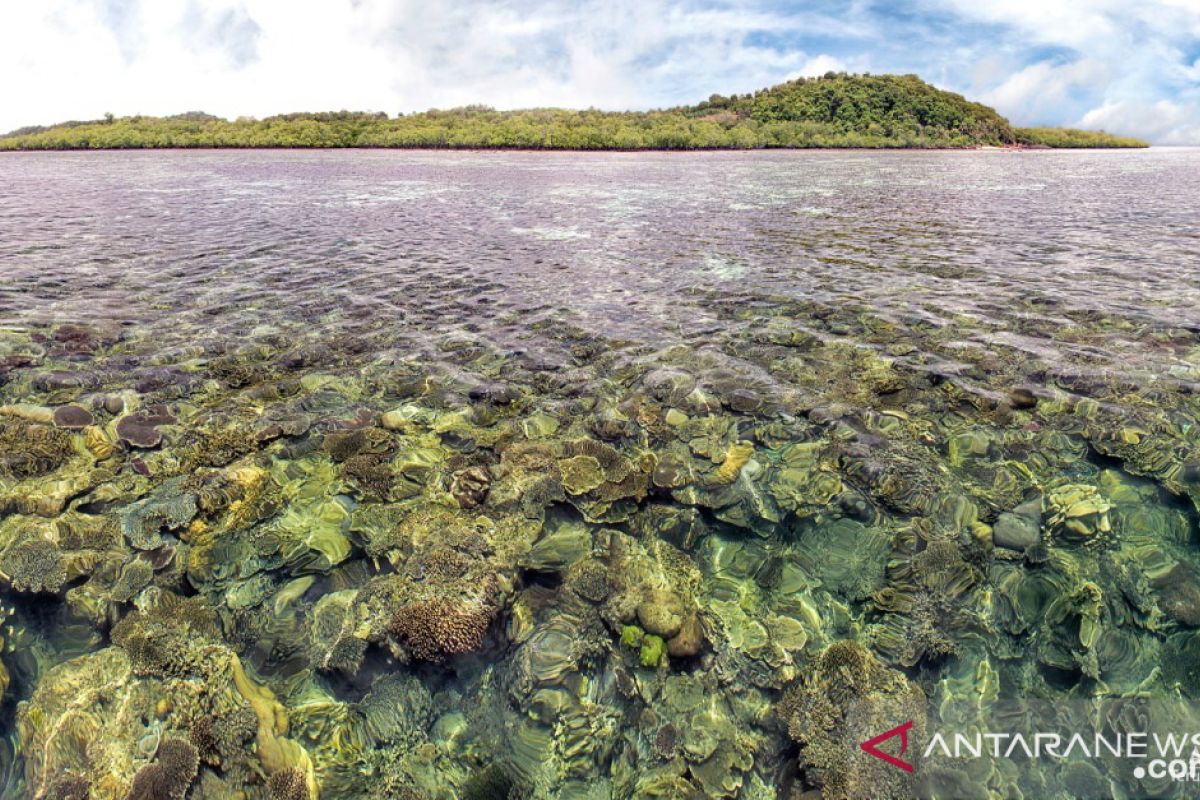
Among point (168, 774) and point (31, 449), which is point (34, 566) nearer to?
point (31, 449)

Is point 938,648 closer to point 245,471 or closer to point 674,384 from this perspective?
point 674,384

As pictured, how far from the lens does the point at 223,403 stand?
8492 mm

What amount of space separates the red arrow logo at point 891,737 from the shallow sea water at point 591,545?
3.0 inches

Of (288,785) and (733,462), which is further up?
(733,462)

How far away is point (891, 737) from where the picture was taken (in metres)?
4.24

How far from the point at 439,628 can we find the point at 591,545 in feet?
5.74

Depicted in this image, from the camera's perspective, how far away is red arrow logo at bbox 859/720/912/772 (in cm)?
409

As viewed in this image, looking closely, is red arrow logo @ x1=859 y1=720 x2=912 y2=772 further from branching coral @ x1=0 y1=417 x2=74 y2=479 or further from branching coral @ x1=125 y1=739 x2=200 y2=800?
branching coral @ x1=0 y1=417 x2=74 y2=479

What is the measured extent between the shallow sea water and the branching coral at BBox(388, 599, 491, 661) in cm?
2

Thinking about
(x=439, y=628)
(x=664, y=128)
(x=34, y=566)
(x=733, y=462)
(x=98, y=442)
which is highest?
(x=664, y=128)

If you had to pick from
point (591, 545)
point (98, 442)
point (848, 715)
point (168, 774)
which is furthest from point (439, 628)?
point (98, 442)

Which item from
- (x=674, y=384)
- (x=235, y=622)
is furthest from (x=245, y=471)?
(x=674, y=384)

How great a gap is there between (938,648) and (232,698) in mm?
5792

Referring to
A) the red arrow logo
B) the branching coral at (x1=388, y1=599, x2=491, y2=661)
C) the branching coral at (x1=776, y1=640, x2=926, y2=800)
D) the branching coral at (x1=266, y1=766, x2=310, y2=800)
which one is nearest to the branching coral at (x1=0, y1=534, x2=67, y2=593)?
the branching coral at (x1=266, y1=766, x2=310, y2=800)
